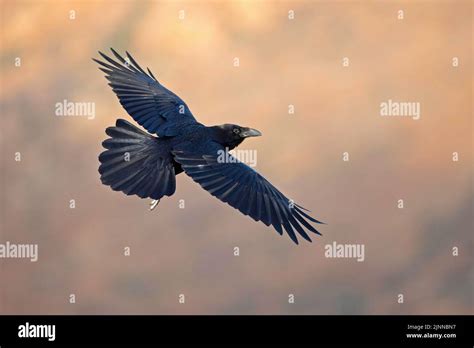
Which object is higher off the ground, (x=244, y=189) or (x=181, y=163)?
(x=181, y=163)

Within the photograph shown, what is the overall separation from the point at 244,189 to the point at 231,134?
1.33 meters

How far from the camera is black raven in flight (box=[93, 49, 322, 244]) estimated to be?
987 cm

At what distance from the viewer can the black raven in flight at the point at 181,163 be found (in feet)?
32.4

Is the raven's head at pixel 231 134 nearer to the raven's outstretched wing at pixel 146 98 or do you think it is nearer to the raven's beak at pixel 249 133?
the raven's beak at pixel 249 133

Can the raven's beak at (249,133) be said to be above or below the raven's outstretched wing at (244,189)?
above

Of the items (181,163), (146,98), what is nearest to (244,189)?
(181,163)

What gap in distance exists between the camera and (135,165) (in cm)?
1070

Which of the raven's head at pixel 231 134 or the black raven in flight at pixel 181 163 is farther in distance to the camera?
the raven's head at pixel 231 134

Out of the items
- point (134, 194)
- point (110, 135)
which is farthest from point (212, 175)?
point (110, 135)

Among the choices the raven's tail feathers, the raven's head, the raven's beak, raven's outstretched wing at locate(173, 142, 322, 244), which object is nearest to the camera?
raven's outstretched wing at locate(173, 142, 322, 244)

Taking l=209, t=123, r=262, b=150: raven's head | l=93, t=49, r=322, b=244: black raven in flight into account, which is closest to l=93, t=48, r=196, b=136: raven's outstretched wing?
l=93, t=49, r=322, b=244: black raven in flight

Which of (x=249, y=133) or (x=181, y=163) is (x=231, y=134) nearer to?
(x=249, y=133)

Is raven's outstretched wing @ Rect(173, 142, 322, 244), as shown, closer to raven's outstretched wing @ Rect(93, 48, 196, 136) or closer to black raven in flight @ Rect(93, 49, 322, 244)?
black raven in flight @ Rect(93, 49, 322, 244)

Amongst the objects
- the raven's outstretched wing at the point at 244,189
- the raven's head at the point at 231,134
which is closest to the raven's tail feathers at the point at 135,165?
the raven's outstretched wing at the point at 244,189
